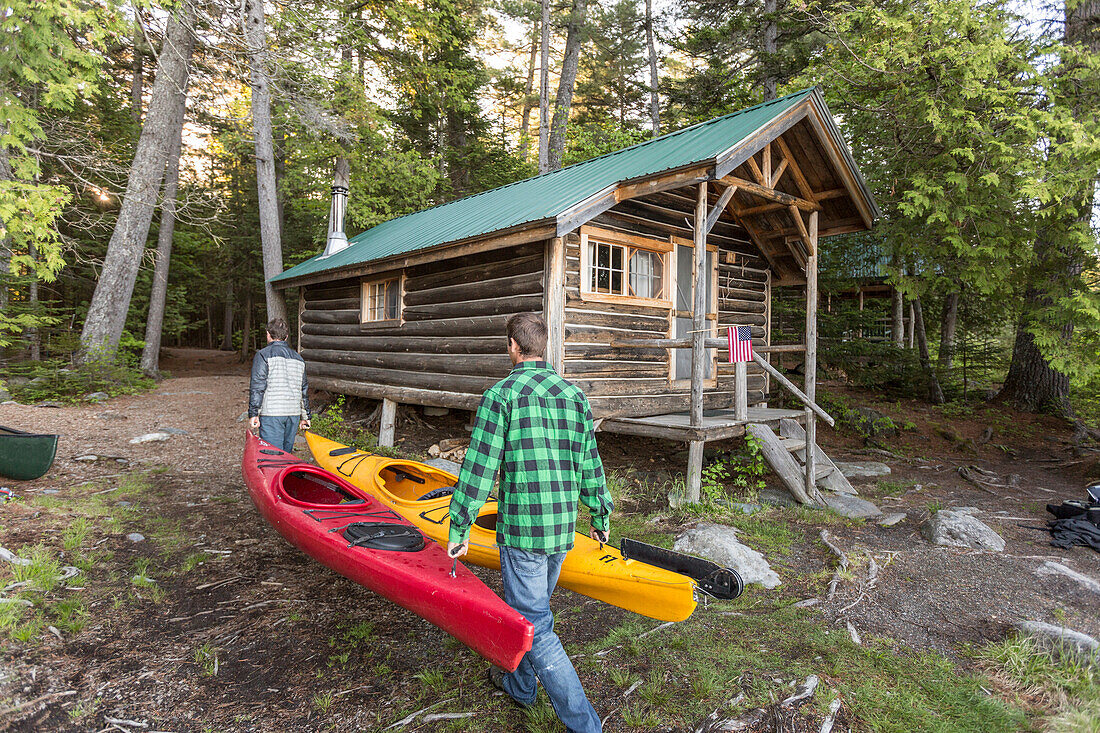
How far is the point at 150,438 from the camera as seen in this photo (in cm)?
945

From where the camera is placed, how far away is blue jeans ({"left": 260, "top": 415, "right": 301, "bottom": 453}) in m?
6.23

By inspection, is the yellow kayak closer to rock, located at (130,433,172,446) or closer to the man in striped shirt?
the man in striped shirt

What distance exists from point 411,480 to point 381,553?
248 cm

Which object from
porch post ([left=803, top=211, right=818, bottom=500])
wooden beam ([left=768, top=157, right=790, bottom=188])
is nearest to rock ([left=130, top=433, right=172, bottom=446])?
porch post ([left=803, top=211, right=818, bottom=500])

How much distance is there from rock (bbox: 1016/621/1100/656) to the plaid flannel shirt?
3138 mm

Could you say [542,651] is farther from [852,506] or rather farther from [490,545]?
[852,506]

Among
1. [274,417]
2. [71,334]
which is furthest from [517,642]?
[71,334]

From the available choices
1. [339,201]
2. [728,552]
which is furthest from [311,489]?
[339,201]

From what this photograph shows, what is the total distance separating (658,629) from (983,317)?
18302mm

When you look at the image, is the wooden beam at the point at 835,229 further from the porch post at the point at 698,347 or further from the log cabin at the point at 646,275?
the porch post at the point at 698,347

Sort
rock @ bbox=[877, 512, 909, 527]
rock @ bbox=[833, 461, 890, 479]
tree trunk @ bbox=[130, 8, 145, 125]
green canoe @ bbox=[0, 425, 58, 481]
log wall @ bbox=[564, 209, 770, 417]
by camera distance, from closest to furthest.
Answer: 1. green canoe @ bbox=[0, 425, 58, 481]
2. rock @ bbox=[877, 512, 909, 527]
3. log wall @ bbox=[564, 209, 770, 417]
4. rock @ bbox=[833, 461, 890, 479]
5. tree trunk @ bbox=[130, 8, 145, 125]

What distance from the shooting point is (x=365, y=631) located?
388 cm

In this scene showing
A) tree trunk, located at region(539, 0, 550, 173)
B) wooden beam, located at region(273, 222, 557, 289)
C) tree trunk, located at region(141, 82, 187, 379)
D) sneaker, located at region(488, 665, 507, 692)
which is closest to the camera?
sneaker, located at region(488, 665, 507, 692)

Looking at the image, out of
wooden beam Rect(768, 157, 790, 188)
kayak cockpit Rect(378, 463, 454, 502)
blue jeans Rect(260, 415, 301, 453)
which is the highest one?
wooden beam Rect(768, 157, 790, 188)
